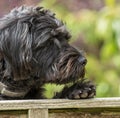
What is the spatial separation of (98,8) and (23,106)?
3701 millimetres

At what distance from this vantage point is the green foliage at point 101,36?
6625 mm

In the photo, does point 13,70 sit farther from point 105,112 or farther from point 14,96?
point 105,112

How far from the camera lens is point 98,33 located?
6848 millimetres

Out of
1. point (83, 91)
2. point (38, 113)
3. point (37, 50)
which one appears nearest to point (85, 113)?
point (83, 91)

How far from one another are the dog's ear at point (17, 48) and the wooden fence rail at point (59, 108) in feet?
1.22

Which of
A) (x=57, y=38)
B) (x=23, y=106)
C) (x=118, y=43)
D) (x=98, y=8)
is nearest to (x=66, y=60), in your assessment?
(x=57, y=38)

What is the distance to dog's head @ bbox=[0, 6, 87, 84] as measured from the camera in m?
4.35

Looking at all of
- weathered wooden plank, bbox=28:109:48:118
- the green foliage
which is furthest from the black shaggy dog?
the green foliage

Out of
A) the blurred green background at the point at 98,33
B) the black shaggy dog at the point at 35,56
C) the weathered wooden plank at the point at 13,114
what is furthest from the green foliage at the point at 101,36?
the weathered wooden plank at the point at 13,114

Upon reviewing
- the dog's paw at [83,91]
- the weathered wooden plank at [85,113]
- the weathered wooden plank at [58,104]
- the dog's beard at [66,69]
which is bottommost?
the weathered wooden plank at [85,113]

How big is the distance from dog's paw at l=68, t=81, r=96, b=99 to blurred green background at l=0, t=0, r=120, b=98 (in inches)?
79.1

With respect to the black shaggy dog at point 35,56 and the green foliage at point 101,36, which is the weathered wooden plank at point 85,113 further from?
the green foliage at point 101,36

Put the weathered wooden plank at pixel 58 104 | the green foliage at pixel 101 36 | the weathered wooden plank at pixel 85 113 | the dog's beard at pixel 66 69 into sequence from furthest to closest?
1. the green foliage at pixel 101 36
2. the dog's beard at pixel 66 69
3. the weathered wooden plank at pixel 85 113
4. the weathered wooden plank at pixel 58 104

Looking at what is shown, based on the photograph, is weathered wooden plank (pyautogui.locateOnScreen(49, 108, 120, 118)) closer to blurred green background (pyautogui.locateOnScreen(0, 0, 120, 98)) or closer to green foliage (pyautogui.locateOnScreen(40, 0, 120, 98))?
blurred green background (pyautogui.locateOnScreen(0, 0, 120, 98))
